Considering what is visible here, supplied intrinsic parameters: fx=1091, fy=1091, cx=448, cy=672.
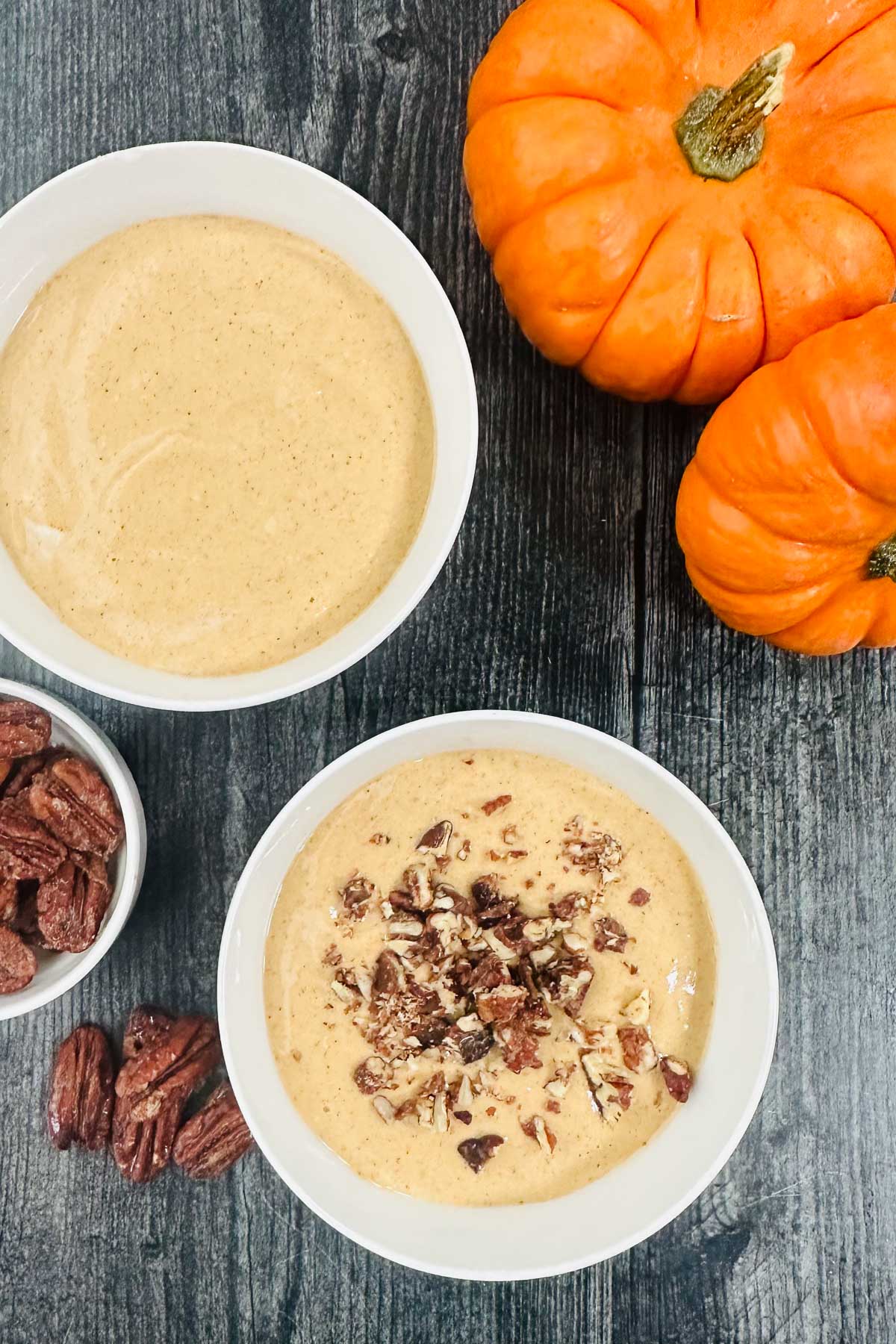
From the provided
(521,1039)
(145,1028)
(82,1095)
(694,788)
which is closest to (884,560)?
(694,788)

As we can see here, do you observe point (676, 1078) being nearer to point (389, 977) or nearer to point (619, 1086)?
point (619, 1086)

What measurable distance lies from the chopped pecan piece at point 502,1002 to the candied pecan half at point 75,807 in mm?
544

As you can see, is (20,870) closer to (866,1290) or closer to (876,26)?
(866,1290)

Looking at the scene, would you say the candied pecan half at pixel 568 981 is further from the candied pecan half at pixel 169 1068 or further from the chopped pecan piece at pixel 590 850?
the candied pecan half at pixel 169 1068

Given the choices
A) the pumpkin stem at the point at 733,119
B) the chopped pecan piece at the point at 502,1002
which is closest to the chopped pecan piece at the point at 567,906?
the chopped pecan piece at the point at 502,1002

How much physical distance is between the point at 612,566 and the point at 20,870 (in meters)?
0.92

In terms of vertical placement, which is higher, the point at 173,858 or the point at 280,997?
the point at 173,858

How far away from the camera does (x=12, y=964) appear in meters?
1.45

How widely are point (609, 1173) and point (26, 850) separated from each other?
0.89 meters

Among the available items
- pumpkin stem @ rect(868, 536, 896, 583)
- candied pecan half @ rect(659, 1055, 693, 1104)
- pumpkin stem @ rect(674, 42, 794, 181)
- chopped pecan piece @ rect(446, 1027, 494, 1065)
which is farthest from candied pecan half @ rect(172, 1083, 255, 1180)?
pumpkin stem @ rect(674, 42, 794, 181)

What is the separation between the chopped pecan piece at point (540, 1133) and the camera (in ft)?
4.66

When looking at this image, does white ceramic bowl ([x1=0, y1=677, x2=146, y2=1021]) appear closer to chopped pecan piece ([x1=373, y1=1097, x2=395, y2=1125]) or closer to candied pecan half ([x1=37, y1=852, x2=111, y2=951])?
candied pecan half ([x1=37, y1=852, x2=111, y2=951])

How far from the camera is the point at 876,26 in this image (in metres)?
1.29

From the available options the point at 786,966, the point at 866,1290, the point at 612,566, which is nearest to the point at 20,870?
the point at 612,566
